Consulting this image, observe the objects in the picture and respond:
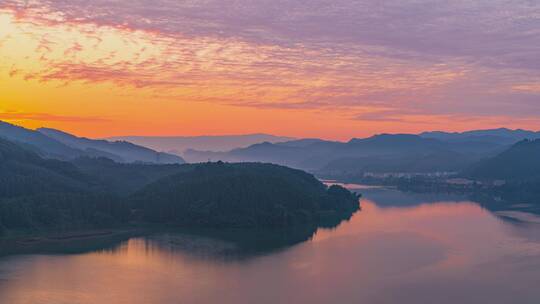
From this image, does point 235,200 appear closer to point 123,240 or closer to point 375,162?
point 123,240

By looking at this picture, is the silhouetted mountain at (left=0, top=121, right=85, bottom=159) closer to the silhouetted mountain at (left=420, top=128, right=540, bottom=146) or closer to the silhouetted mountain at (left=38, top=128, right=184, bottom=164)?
the silhouetted mountain at (left=38, top=128, right=184, bottom=164)

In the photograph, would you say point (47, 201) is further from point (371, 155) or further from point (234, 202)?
point (371, 155)

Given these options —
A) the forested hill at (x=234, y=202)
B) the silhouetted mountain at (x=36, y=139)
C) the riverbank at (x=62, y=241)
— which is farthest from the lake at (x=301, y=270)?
the silhouetted mountain at (x=36, y=139)

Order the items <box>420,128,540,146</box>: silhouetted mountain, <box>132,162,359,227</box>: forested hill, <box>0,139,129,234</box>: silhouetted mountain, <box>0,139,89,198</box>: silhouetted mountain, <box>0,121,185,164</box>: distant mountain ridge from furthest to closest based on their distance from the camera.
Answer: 1. <box>420,128,540,146</box>: silhouetted mountain
2. <box>0,121,185,164</box>: distant mountain ridge
3. <box>0,139,89,198</box>: silhouetted mountain
4. <box>132,162,359,227</box>: forested hill
5. <box>0,139,129,234</box>: silhouetted mountain

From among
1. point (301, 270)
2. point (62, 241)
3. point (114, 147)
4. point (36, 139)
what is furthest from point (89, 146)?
point (301, 270)

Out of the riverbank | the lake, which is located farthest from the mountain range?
the riverbank

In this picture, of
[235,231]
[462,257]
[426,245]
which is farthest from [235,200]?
[462,257]
